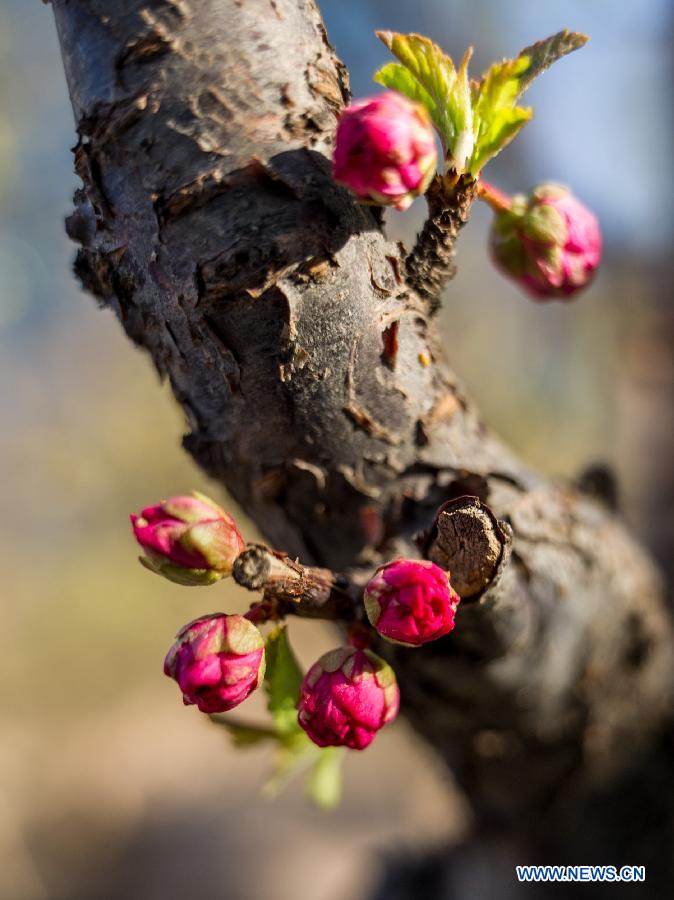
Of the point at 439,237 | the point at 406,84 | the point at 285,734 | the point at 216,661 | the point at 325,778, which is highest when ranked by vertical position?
the point at 406,84

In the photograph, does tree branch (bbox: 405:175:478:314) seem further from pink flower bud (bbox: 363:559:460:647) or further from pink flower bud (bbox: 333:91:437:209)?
pink flower bud (bbox: 363:559:460:647)

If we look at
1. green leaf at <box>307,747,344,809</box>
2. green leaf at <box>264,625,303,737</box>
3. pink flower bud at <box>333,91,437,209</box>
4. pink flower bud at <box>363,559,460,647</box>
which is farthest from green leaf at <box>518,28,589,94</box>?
green leaf at <box>307,747,344,809</box>

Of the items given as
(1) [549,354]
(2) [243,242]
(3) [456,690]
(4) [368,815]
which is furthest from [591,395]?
(2) [243,242]

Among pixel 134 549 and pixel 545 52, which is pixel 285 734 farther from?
pixel 134 549

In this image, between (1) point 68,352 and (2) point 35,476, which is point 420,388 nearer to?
(2) point 35,476

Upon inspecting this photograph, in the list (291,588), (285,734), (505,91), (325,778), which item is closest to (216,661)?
(291,588)

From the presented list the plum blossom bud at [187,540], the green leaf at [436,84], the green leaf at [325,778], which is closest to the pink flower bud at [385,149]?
the green leaf at [436,84]
